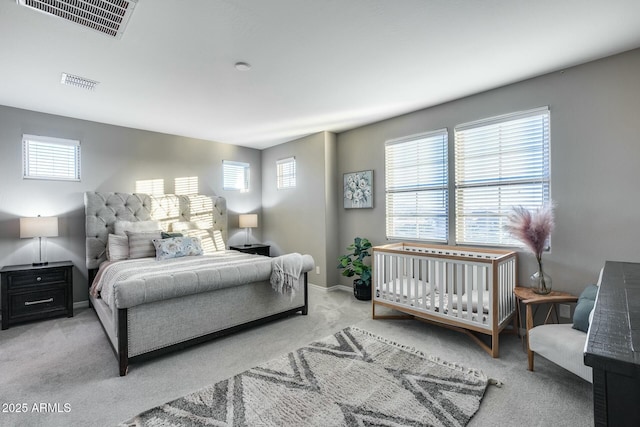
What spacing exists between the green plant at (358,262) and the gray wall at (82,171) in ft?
8.75

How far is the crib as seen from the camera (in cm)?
257

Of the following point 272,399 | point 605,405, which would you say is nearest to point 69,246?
point 272,399

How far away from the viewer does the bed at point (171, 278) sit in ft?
7.80

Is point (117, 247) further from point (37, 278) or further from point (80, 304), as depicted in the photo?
point (80, 304)

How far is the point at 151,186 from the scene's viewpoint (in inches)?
181

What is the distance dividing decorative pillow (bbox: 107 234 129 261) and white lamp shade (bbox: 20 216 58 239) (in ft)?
1.83

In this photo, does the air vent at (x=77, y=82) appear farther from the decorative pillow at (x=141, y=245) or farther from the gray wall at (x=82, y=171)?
the decorative pillow at (x=141, y=245)

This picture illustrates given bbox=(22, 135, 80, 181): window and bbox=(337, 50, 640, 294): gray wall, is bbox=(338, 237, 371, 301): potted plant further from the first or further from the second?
bbox=(22, 135, 80, 181): window

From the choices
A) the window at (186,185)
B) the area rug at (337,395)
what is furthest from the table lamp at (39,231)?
the area rug at (337,395)

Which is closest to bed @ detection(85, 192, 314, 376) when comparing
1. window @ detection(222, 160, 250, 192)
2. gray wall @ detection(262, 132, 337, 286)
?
window @ detection(222, 160, 250, 192)

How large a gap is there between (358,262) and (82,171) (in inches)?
156

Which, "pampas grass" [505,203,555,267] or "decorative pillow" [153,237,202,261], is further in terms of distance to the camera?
"decorative pillow" [153,237,202,261]

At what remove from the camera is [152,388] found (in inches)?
82.4

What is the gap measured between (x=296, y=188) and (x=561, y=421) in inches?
166
